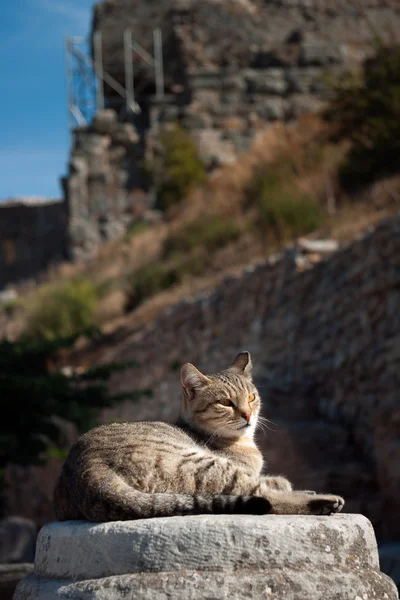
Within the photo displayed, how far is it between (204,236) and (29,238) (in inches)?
388

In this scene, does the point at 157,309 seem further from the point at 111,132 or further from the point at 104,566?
the point at 104,566

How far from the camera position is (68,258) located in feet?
70.2

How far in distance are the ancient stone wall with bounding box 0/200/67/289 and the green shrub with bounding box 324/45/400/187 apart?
9.42 metres

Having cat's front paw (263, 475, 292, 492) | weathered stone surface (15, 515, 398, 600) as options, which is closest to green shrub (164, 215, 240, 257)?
cat's front paw (263, 475, 292, 492)

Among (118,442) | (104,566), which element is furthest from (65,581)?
(118,442)

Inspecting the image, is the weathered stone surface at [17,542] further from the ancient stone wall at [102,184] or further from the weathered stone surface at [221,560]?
the ancient stone wall at [102,184]

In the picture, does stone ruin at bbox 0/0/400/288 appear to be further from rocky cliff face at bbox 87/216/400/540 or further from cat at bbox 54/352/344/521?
cat at bbox 54/352/344/521

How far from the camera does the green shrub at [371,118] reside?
13.5m

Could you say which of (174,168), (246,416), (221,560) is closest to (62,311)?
(174,168)

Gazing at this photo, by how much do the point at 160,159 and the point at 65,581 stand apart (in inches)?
740

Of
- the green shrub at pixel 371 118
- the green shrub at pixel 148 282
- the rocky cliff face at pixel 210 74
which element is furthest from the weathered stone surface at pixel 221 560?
the rocky cliff face at pixel 210 74

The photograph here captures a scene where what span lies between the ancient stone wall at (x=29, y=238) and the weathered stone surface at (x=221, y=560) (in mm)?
19839

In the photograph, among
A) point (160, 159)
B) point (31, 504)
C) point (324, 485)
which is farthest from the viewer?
point (160, 159)

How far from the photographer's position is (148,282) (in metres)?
15.5
